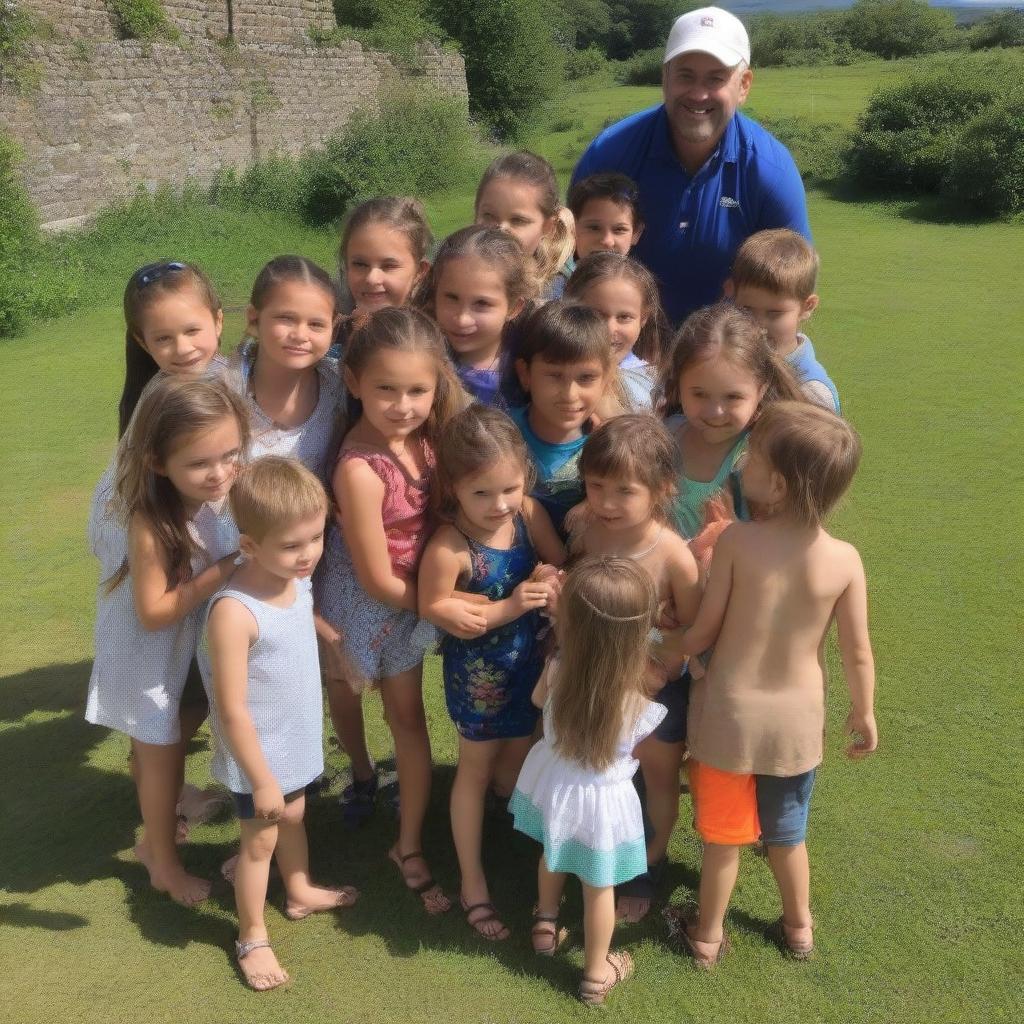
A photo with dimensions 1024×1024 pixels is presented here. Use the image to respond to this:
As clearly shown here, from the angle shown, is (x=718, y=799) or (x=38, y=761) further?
(x=38, y=761)

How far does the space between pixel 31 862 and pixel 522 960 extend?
1.48 metres

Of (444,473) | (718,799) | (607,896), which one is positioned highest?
(444,473)

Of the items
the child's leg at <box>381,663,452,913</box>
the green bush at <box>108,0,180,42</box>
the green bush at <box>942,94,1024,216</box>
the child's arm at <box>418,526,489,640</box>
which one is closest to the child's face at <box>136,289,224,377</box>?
the child's arm at <box>418,526,489,640</box>

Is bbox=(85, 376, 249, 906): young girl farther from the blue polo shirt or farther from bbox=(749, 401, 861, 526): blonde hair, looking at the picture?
the blue polo shirt

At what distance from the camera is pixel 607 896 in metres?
2.33

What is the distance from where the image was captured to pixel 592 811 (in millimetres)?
2275

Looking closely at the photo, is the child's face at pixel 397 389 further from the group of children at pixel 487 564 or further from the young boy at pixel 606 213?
the young boy at pixel 606 213

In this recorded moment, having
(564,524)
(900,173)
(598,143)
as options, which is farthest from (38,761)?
(900,173)

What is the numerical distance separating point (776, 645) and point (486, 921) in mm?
1096

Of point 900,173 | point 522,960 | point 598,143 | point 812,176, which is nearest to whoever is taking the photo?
point 522,960

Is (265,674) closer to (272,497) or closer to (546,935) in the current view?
(272,497)

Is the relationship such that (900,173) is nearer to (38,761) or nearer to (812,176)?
(812,176)

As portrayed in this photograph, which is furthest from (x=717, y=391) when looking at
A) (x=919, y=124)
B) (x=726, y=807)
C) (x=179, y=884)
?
(x=919, y=124)

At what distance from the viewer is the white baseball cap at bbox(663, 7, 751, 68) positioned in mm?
3256
